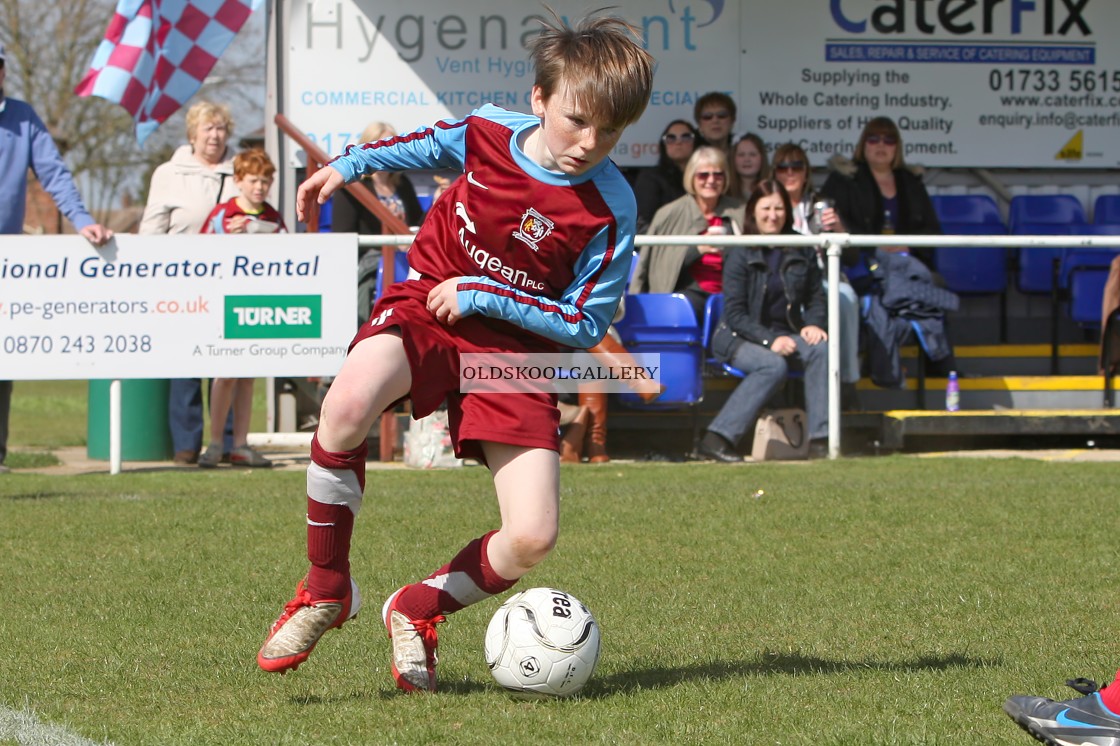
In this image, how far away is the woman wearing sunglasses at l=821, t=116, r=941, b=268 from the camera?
11000 mm

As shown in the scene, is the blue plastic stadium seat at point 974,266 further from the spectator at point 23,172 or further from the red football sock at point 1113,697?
the red football sock at point 1113,697

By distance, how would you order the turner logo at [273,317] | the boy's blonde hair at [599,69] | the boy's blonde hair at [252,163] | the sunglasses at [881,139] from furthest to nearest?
the sunglasses at [881,139]
the boy's blonde hair at [252,163]
the turner logo at [273,317]
the boy's blonde hair at [599,69]

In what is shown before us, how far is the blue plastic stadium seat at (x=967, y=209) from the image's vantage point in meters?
12.5

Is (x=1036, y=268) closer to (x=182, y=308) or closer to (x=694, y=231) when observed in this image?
(x=694, y=231)

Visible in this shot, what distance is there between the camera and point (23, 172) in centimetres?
934

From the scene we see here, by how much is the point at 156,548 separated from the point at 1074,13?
381 inches

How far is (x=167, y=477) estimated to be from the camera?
911 cm

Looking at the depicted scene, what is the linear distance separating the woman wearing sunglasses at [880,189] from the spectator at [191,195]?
4.20 m

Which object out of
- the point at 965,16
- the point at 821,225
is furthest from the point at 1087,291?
the point at 965,16

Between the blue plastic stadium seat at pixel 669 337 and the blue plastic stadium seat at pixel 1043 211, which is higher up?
the blue plastic stadium seat at pixel 1043 211

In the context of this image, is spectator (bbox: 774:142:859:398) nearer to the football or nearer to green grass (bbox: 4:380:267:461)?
green grass (bbox: 4:380:267:461)

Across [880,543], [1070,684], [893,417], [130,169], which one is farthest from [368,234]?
[130,169]

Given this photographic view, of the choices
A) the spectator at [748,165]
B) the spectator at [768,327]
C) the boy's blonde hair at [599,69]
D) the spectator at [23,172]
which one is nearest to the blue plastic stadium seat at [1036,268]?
the spectator at [748,165]

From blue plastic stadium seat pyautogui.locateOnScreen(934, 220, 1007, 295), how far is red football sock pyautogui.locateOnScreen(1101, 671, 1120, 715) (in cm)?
901
